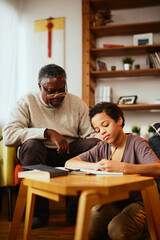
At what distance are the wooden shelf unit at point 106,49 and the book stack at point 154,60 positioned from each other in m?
0.07

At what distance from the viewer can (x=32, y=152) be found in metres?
1.79

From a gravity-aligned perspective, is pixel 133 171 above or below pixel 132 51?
below

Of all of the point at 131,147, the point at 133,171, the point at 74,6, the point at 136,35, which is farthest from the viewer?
the point at 74,6

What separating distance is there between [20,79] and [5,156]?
1775 mm

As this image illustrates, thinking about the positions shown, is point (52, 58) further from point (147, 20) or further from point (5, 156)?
point (5, 156)

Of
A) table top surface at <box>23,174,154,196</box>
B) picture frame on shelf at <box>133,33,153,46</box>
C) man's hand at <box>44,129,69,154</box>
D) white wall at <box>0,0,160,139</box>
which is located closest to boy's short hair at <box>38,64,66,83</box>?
man's hand at <box>44,129,69,154</box>

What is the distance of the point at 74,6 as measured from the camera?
140 inches

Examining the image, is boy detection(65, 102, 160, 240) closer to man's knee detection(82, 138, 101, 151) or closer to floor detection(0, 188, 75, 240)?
floor detection(0, 188, 75, 240)

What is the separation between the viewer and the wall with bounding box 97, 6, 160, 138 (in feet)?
11.0

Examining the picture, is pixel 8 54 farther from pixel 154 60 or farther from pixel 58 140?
pixel 58 140

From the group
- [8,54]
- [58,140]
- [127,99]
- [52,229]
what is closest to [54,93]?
[58,140]

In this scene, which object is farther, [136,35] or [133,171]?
[136,35]

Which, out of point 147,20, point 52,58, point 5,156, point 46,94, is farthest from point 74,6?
point 5,156

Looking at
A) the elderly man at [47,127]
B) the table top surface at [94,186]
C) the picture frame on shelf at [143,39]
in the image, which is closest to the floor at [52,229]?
the elderly man at [47,127]
